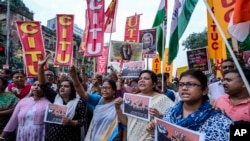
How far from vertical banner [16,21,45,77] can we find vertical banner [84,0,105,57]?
93cm

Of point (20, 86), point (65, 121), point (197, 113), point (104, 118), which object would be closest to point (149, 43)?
point (20, 86)

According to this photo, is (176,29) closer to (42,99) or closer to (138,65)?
(138,65)

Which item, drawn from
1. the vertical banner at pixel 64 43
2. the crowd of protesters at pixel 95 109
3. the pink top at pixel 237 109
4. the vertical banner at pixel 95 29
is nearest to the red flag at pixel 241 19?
the crowd of protesters at pixel 95 109

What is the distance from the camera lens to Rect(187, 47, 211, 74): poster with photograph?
6648mm

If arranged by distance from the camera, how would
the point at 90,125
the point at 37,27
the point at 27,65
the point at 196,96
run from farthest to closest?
the point at 37,27 < the point at 27,65 < the point at 90,125 < the point at 196,96

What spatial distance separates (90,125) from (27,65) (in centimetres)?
251

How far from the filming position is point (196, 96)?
2.38 m

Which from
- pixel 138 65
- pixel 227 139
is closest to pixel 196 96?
pixel 227 139

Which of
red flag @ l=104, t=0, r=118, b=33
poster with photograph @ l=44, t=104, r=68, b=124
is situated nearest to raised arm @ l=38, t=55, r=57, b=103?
poster with photograph @ l=44, t=104, r=68, b=124

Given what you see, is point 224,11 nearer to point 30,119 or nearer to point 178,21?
point 178,21

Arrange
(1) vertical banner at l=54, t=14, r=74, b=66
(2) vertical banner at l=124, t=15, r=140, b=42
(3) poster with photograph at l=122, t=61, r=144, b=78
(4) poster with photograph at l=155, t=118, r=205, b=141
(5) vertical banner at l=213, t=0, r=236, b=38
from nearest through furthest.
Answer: (4) poster with photograph at l=155, t=118, r=205, b=141 < (5) vertical banner at l=213, t=0, r=236, b=38 < (3) poster with photograph at l=122, t=61, r=144, b=78 < (1) vertical banner at l=54, t=14, r=74, b=66 < (2) vertical banner at l=124, t=15, r=140, b=42

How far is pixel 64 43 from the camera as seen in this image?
7.12 meters

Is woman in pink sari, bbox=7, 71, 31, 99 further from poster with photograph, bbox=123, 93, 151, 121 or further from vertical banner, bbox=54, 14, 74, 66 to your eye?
poster with photograph, bbox=123, 93, 151, 121

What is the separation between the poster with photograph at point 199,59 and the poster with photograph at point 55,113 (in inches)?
147
